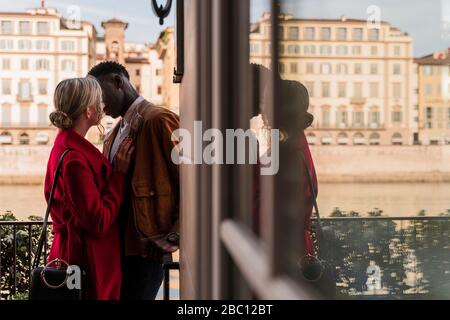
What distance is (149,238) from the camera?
6.92ft

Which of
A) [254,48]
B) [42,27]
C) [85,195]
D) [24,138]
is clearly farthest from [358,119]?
[42,27]

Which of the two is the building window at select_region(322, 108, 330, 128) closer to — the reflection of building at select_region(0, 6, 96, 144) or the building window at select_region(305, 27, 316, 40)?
the building window at select_region(305, 27, 316, 40)

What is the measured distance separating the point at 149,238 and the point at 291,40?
1603mm

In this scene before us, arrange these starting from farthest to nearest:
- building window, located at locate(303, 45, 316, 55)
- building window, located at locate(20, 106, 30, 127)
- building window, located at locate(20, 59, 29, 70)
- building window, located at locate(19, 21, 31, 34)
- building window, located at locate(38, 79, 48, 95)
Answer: building window, located at locate(38, 79, 48, 95) < building window, located at locate(20, 59, 29, 70) < building window, located at locate(19, 21, 31, 34) < building window, located at locate(20, 106, 30, 127) < building window, located at locate(303, 45, 316, 55)

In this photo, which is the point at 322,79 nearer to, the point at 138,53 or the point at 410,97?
the point at 410,97

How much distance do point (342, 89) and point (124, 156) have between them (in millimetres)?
1759

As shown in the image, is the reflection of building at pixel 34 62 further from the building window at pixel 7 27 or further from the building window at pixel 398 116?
the building window at pixel 398 116

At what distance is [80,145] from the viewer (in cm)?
204

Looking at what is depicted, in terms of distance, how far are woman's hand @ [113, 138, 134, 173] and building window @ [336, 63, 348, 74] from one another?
1721mm

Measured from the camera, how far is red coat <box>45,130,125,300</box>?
6.48ft

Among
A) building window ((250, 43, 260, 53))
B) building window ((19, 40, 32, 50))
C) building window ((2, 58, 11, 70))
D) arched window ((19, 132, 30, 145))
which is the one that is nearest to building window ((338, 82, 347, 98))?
building window ((250, 43, 260, 53))

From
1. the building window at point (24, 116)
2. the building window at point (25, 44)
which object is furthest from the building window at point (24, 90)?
the building window at point (25, 44)

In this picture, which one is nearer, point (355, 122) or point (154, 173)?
point (355, 122)
